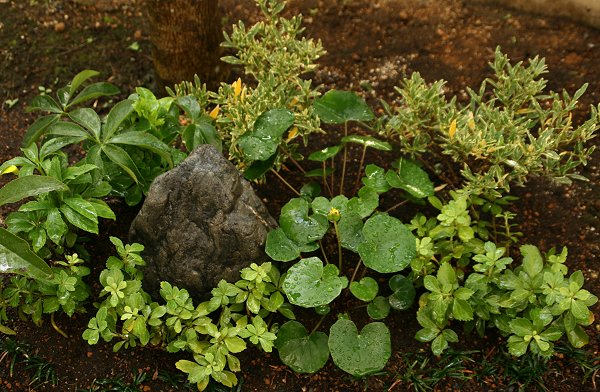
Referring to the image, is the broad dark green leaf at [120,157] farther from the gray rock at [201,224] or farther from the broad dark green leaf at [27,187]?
the broad dark green leaf at [27,187]

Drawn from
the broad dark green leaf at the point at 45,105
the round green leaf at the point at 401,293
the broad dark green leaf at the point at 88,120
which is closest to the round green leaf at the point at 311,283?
the round green leaf at the point at 401,293

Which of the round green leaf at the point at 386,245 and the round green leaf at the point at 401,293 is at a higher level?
the round green leaf at the point at 386,245

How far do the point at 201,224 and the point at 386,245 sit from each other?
73 centimetres

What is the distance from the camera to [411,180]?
9.79ft

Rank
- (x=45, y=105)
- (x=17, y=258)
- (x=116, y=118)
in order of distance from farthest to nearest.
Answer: (x=45, y=105)
(x=116, y=118)
(x=17, y=258)

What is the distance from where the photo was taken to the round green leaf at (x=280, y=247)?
270 centimetres

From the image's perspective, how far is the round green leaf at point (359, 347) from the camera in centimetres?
264

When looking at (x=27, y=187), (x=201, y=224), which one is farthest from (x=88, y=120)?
(x=201, y=224)

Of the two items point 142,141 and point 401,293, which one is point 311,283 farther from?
point 142,141

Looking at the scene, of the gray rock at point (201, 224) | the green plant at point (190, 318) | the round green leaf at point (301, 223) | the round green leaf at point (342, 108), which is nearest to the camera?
the green plant at point (190, 318)

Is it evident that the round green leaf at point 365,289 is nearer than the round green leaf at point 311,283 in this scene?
No

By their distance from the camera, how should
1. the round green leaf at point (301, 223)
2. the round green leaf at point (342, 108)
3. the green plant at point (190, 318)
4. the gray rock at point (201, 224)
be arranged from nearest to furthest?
the green plant at point (190, 318) < the gray rock at point (201, 224) < the round green leaf at point (301, 223) < the round green leaf at point (342, 108)

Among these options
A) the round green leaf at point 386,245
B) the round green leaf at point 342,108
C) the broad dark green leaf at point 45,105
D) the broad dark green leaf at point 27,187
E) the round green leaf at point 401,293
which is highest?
the broad dark green leaf at point 27,187

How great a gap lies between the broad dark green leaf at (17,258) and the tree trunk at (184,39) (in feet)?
4.61
